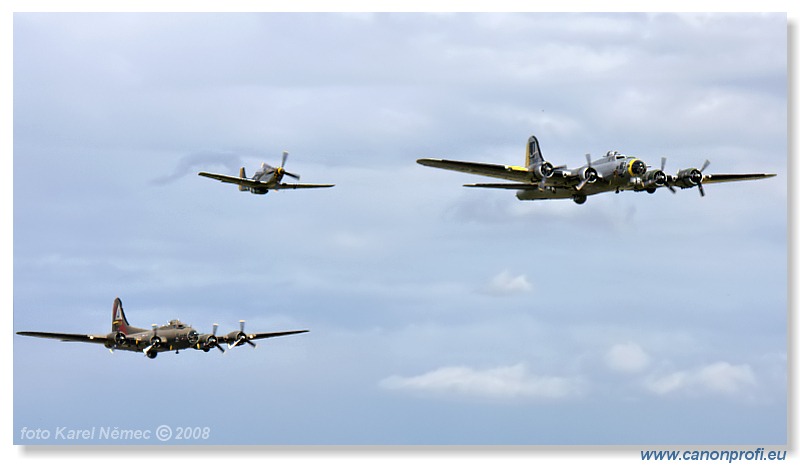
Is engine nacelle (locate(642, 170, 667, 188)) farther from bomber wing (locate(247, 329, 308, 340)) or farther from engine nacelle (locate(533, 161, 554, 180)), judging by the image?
bomber wing (locate(247, 329, 308, 340))

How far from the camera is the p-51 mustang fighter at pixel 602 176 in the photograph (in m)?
91.1

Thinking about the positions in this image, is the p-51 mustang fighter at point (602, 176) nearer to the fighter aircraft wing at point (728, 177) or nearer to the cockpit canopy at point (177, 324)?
the fighter aircraft wing at point (728, 177)

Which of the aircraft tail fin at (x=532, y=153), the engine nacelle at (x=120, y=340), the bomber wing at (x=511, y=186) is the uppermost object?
the aircraft tail fin at (x=532, y=153)

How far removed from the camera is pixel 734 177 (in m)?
95.0

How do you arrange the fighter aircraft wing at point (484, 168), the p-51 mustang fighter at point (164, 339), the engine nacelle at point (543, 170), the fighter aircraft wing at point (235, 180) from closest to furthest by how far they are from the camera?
the fighter aircraft wing at point (484, 168)
the engine nacelle at point (543, 170)
the p-51 mustang fighter at point (164, 339)
the fighter aircraft wing at point (235, 180)

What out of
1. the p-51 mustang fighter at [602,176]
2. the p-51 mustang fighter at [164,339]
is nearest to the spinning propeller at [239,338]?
the p-51 mustang fighter at [164,339]

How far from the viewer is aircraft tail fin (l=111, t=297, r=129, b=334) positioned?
104375 mm

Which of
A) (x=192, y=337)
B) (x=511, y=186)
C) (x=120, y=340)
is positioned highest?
(x=511, y=186)

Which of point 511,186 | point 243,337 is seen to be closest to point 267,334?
point 243,337

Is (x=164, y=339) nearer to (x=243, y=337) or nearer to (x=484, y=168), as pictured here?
(x=243, y=337)

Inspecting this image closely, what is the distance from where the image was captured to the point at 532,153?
102m

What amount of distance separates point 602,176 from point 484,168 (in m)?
9.29

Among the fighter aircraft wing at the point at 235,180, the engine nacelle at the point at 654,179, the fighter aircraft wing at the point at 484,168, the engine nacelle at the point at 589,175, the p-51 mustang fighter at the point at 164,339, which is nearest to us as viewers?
the fighter aircraft wing at the point at 484,168

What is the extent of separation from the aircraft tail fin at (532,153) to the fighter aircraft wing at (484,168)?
845cm
